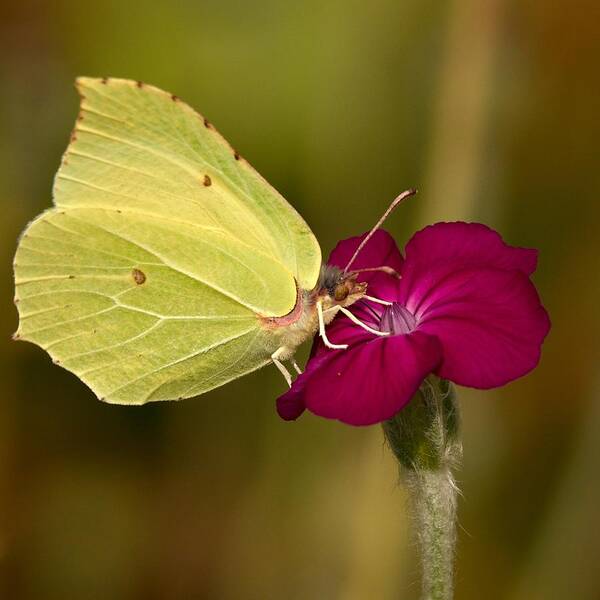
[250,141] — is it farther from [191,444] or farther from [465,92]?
[191,444]

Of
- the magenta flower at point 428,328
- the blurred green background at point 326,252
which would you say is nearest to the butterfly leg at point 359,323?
the magenta flower at point 428,328

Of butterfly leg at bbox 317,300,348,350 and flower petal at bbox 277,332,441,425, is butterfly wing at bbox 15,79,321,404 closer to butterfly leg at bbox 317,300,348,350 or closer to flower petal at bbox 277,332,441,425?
butterfly leg at bbox 317,300,348,350

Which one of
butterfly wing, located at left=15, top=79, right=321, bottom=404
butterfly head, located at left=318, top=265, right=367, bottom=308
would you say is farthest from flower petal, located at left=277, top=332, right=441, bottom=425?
butterfly wing, located at left=15, top=79, right=321, bottom=404

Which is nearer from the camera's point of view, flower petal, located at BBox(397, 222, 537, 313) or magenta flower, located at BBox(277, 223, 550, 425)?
magenta flower, located at BBox(277, 223, 550, 425)

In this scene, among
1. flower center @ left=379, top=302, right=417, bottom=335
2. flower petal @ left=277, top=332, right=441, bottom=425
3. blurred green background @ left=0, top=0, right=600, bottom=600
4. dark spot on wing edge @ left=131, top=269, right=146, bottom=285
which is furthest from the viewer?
blurred green background @ left=0, top=0, right=600, bottom=600

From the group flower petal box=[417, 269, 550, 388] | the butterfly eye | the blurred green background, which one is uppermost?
flower petal box=[417, 269, 550, 388]

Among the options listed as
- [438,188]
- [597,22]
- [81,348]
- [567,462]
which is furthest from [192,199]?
A: [597,22]
